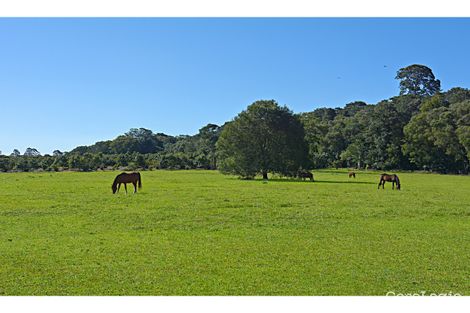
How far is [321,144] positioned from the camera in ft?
301

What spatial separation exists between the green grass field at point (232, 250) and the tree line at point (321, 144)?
3102cm

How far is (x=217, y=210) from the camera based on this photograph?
1859 centimetres

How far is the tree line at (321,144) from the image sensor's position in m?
50.9

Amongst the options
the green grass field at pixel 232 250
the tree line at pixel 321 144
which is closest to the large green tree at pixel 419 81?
the tree line at pixel 321 144

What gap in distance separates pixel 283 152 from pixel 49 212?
34549 millimetres

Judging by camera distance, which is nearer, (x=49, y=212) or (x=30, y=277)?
(x=30, y=277)

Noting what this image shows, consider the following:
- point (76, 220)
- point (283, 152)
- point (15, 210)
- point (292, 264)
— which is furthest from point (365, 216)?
point (283, 152)

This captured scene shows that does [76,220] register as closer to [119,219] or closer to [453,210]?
[119,219]

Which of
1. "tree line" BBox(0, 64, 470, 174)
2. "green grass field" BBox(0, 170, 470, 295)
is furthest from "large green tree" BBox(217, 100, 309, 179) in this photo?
"green grass field" BBox(0, 170, 470, 295)

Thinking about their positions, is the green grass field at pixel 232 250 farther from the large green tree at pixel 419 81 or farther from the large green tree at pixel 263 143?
the large green tree at pixel 419 81

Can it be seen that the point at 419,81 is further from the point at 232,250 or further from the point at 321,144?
the point at 232,250

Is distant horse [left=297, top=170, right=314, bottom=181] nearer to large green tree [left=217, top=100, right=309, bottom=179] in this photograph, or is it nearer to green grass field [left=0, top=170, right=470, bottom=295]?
large green tree [left=217, top=100, right=309, bottom=179]

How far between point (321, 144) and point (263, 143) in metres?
42.5

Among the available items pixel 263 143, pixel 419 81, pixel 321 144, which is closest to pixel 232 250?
pixel 263 143
